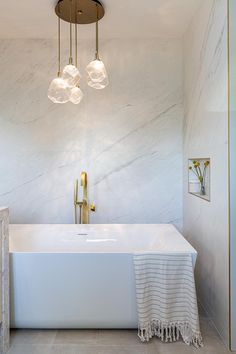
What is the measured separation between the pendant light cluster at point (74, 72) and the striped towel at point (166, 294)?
1.35 meters

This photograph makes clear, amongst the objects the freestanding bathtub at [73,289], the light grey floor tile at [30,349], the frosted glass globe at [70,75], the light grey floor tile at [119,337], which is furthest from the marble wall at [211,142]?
the light grey floor tile at [30,349]

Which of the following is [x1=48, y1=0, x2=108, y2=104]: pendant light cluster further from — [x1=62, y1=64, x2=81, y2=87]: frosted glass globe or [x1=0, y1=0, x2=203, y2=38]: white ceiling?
[x1=0, y1=0, x2=203, y2=38]: white ceiling

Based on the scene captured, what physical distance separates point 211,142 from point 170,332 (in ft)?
4.66

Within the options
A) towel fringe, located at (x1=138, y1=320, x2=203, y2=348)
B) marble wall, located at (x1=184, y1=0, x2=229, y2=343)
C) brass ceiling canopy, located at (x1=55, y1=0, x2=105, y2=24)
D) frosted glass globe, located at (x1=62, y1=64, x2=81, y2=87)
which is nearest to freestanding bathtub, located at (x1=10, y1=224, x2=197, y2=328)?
towel fringe, located at (x1=138, y1=320, x2=203, y2=348)

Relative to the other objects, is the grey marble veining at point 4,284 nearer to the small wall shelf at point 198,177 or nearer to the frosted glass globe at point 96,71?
the frosted glass globe at point 96,71

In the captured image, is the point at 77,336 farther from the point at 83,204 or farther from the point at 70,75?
the point at 70,75

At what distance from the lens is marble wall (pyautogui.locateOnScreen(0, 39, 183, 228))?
313 cm

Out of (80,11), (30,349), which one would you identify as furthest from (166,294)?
(80,11)

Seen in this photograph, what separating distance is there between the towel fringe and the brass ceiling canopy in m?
2.58

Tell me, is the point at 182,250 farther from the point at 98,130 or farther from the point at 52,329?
the point at 98,130

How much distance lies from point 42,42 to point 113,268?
258cm

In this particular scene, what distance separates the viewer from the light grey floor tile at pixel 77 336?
194cm

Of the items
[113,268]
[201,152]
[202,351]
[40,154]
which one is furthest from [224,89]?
[40,154]

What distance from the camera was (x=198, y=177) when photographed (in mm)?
2695
